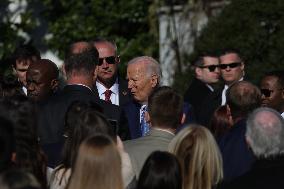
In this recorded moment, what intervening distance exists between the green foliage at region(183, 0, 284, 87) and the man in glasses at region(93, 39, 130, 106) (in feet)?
12.3

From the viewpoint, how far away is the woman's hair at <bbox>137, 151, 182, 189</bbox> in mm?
5781

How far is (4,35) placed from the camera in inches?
599

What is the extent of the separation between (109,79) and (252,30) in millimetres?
4302

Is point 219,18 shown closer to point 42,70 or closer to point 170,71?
point 170,71

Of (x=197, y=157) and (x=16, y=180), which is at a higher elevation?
(x=16, y=180)

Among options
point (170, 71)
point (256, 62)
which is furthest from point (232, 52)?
point (170, 71)

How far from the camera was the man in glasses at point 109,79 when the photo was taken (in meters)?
9.58

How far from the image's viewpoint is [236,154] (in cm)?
752

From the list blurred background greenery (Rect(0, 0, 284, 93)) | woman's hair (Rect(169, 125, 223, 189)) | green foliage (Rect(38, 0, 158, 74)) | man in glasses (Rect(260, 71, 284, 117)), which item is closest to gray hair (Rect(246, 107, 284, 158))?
woman's hair (Rect(169, 125, 223, 189))

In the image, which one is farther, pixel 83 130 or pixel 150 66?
pixel 150 66

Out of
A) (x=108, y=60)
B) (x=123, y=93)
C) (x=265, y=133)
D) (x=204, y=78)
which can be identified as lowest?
(x=204, y=78)

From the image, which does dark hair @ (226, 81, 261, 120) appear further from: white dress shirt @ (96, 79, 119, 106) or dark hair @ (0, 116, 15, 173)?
dark hair @ (0, 116, 15, 173)

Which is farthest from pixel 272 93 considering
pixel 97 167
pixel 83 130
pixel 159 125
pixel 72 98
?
pixel 97 167

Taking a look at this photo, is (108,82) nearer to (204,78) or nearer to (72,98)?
(72,98)
